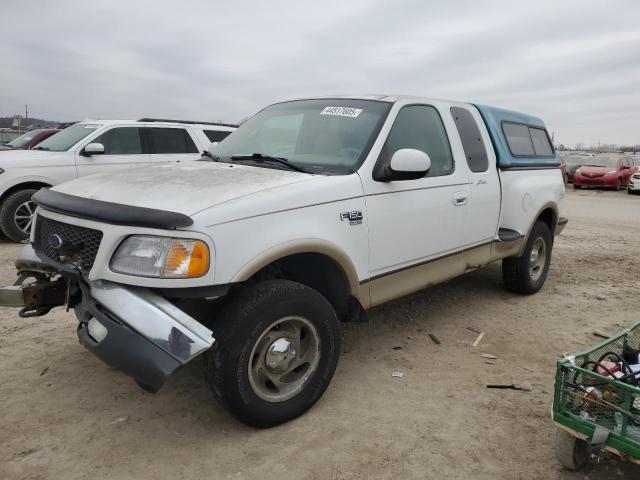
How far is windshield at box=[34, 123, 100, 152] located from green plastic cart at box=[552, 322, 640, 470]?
7731 mm

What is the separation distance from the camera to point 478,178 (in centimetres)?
433

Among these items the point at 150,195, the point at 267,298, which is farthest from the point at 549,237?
the point at 150,195

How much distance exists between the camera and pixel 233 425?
2.90 meters

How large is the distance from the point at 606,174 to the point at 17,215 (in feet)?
68.7

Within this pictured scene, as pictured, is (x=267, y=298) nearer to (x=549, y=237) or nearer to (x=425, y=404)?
(x=425, y=404)

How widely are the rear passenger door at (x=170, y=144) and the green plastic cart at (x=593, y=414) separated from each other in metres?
7.22

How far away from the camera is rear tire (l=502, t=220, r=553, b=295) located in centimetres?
530

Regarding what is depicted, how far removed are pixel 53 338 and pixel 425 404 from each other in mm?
2923

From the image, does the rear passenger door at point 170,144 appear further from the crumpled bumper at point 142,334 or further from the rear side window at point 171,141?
the crumpled bumper at point 142,334

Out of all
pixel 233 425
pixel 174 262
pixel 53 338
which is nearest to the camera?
pixel 174 262

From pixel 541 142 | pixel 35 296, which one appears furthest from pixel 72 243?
pixel 541 142

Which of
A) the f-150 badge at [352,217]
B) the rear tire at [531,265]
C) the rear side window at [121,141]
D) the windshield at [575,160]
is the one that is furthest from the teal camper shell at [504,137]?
the windshield at [575,160]

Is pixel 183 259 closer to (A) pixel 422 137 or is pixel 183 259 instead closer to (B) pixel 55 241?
(B) pixel 55 241

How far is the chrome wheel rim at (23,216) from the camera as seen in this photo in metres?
7.41
